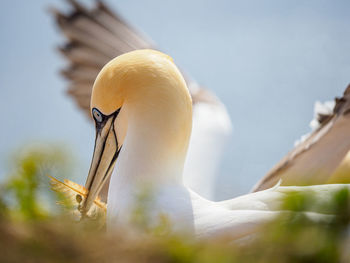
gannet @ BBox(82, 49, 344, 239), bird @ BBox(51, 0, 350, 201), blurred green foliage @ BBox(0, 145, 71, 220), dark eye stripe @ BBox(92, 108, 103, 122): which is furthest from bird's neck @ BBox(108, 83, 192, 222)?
bird @ BBox(51, 0, 350, 201)

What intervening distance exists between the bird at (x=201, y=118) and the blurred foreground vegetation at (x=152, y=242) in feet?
3.84

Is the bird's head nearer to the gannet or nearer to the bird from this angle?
the gannet

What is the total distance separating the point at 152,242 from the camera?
0.27 meters

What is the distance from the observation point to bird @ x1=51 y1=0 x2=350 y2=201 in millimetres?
1566

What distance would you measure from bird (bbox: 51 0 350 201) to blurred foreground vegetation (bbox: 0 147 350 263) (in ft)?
3.84

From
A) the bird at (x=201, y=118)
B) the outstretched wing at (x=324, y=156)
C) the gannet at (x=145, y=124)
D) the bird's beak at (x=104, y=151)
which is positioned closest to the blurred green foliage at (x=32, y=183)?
the gannet at (x=145, y=124)

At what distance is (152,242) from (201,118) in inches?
77.8

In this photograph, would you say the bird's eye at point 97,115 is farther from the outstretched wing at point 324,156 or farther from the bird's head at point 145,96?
the outstretched wing at point 324,156

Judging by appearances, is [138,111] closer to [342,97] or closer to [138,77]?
[138,77]

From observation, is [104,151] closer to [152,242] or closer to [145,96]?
[145,96]

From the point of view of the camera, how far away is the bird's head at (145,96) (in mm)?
911

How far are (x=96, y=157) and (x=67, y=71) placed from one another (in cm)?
154

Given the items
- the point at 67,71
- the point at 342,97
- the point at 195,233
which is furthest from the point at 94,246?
the point at 67,71

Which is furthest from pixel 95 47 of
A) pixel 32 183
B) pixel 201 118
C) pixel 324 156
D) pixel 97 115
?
pixel 32 183
